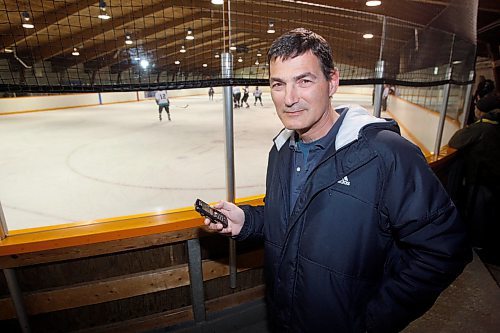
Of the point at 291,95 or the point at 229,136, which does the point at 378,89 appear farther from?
the point at 291,95

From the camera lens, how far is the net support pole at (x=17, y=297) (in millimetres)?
1538

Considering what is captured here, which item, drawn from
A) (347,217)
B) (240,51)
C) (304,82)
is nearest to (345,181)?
(347,217)

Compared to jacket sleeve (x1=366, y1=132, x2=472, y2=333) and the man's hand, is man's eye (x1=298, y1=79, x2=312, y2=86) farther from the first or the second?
the man's hand

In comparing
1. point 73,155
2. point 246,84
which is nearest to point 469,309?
point 246,84

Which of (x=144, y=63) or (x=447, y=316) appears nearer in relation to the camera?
(x=144, y=63)

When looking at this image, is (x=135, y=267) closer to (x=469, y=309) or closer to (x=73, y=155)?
(x=469, y=309)

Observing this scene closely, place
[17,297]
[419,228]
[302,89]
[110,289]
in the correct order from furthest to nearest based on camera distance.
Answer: [110,289]
[17,297]
[302,89]
[419,228]

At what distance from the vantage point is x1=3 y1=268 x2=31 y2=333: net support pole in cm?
154

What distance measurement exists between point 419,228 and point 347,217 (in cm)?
20

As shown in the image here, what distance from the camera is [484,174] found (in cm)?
288

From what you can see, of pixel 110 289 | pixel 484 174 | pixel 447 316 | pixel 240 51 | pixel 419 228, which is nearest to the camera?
pixel 419 228

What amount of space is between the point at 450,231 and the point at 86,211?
3.12m

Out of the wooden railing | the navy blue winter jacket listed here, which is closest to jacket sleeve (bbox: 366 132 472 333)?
the navy blue winter jacket

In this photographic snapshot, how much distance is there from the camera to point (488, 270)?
8.61 feet
